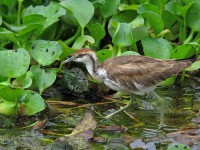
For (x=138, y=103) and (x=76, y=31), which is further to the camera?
(x=76, y=31)

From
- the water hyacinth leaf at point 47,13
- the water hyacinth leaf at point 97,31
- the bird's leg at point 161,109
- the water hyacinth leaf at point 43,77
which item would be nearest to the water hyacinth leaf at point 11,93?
the water hyacinth leaf at point 43,77

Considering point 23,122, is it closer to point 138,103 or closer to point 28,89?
point 28,89

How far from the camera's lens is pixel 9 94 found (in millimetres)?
6977

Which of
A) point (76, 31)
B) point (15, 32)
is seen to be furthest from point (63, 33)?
point (15, 32)

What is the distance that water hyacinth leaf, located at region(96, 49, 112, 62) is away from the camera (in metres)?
7.84

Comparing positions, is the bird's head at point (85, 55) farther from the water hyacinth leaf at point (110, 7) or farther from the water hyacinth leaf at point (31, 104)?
the water hyacinth leaf at point (110, 7)

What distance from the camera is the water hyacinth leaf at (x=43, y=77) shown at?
7.44 meters

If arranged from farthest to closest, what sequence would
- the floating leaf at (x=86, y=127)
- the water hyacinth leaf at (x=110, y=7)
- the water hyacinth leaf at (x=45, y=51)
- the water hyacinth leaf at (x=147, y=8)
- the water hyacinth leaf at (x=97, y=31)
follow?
the water hyacinth leaf at (x=110, y=7)
the water hyacinth leaf at (x=97, y=31)
the water hyacinth leaf at (x=147, y=8)
the water hyacinth leaf at (x=45, y=51)
the floating leaf at (x=86, y=127)

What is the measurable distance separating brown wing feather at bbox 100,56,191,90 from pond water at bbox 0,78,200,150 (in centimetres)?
46

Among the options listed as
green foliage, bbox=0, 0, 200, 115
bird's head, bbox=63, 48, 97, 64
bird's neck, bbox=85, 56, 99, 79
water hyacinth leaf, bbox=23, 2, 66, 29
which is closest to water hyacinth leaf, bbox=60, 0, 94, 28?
green foliage, bbox=0, 0, 200, 115

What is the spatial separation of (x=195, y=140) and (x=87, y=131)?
1.06 metres

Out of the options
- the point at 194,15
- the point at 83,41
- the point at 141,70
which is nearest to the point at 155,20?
the point at 194,15

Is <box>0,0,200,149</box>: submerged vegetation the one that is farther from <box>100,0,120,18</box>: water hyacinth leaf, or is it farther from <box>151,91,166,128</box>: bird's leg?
<box>151,91,166,128</box>: bird's leg

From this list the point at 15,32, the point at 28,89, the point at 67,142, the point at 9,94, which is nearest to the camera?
the point at 67,142
